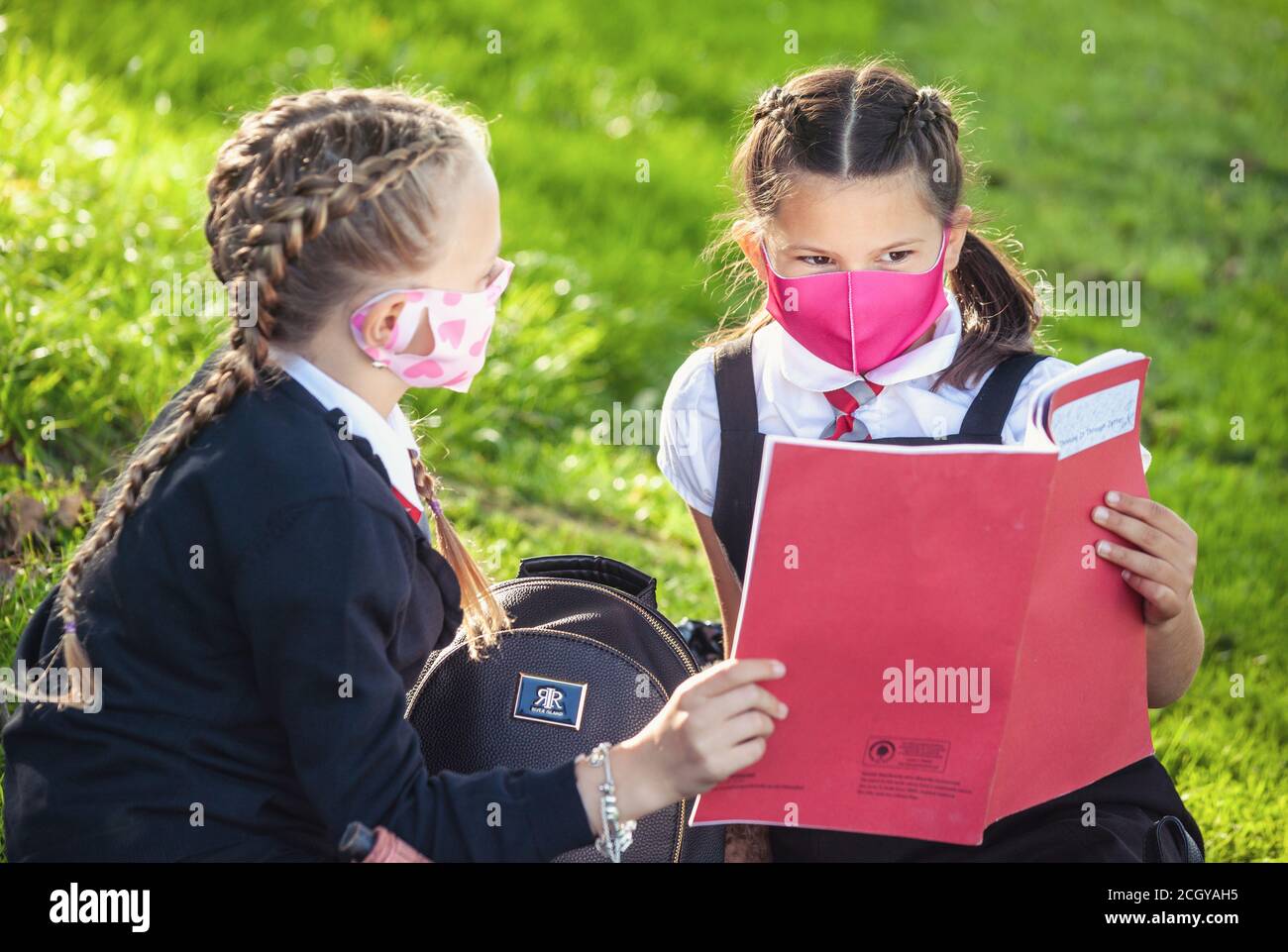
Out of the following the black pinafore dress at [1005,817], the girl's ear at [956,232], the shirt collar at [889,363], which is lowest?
the black pinafore dress at [1005,817]

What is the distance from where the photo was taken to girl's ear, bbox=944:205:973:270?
8.91 ft

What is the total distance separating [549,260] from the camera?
18.1 ft

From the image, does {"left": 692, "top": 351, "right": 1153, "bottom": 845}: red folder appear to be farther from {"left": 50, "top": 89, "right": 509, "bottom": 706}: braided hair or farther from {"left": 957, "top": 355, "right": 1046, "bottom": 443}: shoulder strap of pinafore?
{"left": 50, "top": 89, "right": 509, "bottom": 706}: braided hair

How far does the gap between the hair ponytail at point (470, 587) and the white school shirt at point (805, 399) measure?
527 mm

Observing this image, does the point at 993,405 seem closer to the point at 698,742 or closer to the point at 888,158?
the point at 888,158

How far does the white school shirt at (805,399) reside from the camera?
2.65 m

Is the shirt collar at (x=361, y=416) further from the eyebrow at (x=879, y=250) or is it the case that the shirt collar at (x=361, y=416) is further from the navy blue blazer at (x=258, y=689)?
the eyebrow at (x=879, y=250)

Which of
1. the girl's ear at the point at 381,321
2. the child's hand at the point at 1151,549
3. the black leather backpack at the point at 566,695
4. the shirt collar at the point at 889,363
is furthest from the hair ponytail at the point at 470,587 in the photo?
the child's hand at the point at 1151,549

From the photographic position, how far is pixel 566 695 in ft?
8.00

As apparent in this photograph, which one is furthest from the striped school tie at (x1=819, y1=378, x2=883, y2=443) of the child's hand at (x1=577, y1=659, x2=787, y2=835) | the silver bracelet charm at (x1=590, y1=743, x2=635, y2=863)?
the silver bracelet charm at (x1=590, y1=743, x2=635, y2=863)
